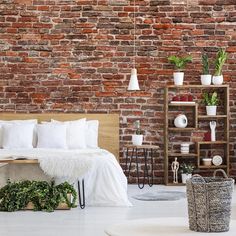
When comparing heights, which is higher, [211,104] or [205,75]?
[205,75]

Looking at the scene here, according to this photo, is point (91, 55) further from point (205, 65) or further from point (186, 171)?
point (186, 171)

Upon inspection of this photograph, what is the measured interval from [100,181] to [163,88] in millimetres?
3112

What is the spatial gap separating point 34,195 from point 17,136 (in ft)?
7.54

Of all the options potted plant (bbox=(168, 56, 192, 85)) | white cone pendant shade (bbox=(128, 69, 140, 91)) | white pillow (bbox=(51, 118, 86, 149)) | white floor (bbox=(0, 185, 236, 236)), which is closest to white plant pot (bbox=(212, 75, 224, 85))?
potted plant (bbox=(168, 56, 192, 85))

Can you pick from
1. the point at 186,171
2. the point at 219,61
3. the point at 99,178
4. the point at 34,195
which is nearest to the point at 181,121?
the point at 186,171

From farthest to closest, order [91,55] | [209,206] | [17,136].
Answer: [91,55] < [17,136] < [209,206]

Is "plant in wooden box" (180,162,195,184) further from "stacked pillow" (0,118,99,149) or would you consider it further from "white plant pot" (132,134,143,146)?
"stacked pillow" (0,118,99,149)

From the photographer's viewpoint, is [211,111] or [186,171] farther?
[211,111]

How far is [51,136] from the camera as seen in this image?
29.6 feet

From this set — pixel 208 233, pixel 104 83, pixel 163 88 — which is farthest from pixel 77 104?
pixel 208 233

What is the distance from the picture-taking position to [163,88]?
9844mm

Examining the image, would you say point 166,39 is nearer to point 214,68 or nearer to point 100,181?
point 214,68

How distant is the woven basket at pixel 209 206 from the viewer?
301 centimetres

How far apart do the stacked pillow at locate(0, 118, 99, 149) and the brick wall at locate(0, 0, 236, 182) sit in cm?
59
